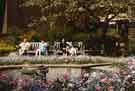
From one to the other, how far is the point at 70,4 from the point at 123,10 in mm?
2772

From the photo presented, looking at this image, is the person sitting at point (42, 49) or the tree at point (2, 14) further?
the tree at point (2, 14)

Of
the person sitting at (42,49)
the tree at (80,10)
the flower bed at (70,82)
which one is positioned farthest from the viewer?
the tree at (80,10)

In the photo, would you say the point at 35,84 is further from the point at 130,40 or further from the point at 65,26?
the point at 130,40

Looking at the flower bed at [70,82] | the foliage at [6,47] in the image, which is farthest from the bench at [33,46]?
the flower bed at [70,82]

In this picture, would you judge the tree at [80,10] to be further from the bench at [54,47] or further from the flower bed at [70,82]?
the flower bed at [70,82]

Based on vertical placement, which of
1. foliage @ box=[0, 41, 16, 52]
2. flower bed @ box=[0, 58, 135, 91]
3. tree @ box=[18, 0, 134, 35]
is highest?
tree @ box=[18, 0, 134, 35]

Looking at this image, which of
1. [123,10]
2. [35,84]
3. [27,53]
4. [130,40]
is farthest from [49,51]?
[35,84]

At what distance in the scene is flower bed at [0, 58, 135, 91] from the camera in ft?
26.6

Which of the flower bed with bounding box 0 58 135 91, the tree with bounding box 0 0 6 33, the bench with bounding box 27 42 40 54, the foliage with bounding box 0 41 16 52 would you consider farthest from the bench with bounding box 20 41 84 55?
the flower bed with bounding box 0 58 135 91

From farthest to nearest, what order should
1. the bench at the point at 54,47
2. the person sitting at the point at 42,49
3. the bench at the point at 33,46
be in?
the bench at the point at 33,46
the bench at the point at 54,47
the person sitting at the point at 42,49

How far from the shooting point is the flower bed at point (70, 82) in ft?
26.6

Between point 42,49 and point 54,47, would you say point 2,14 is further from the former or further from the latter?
point 42,49

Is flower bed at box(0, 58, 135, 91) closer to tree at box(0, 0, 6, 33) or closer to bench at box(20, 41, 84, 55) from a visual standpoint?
bench at box(20, 41, 84, 55)

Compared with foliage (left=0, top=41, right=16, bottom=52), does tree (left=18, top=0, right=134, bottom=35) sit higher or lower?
higher
